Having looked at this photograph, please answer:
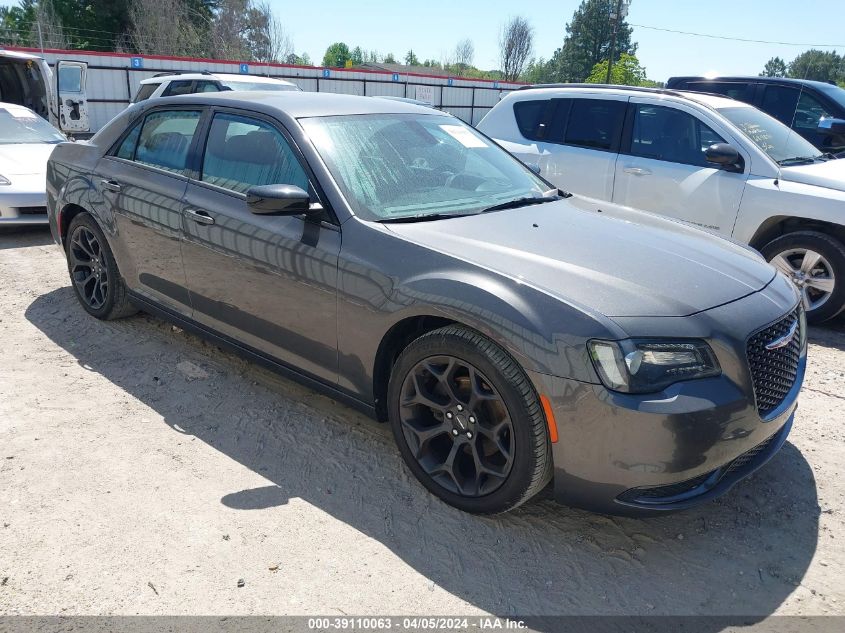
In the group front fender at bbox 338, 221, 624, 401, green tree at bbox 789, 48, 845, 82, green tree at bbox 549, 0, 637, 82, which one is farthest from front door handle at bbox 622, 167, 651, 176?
green tree at bbox 549, 0, 637, 82

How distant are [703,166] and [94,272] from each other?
5.08 meters

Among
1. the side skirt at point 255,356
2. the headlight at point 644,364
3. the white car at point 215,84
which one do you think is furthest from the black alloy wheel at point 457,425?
the white car at point 215,84

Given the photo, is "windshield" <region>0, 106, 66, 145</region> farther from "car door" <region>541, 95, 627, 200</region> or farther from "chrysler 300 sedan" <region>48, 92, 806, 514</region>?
"car door" <region>541, 95, 627, 200</region>

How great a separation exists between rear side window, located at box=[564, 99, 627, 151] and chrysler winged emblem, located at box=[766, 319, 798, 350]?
12.8 ft

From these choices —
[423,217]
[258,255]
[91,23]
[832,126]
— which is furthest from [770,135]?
[91,23]

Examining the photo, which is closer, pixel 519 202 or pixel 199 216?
pixel 519 202

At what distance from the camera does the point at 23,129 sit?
28.8 feet

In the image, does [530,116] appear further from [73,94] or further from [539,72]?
[539,72]

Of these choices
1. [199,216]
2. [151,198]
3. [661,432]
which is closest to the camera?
[661,432]

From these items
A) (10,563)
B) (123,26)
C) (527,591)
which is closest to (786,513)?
(527,591)

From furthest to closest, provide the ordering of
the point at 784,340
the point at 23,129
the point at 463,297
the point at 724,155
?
the point at 23,129 → the point at 724,155 → the point at 784,340 → the point at 463,297

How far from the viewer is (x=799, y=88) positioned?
27.8 feet

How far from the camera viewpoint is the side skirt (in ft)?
10.9

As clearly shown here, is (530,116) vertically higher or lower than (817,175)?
higher
